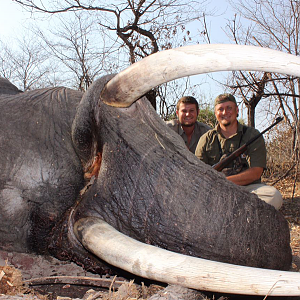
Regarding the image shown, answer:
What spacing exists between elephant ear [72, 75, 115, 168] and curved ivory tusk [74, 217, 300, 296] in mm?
523

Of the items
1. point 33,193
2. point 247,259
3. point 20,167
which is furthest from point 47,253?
point 247,259

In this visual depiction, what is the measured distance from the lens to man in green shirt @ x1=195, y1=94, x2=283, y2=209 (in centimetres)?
452

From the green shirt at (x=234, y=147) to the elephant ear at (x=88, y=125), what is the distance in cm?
289

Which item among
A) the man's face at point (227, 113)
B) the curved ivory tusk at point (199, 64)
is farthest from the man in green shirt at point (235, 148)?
the curved ivory tusk at point (199, 64)

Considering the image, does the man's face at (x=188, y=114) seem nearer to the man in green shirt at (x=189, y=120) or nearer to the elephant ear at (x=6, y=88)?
the man in green shirt at (x=189, y=120)

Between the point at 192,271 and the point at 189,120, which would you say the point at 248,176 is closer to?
the point at 189,120

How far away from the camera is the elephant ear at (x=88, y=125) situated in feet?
6.47

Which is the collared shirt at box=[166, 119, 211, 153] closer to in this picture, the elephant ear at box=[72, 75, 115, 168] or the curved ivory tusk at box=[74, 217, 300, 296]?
the elephant ear at box=[72, 75, 115, 168]

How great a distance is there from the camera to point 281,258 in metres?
1.76

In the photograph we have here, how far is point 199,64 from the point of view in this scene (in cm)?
152

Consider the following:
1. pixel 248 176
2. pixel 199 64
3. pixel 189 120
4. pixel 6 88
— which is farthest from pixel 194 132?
pixel 199 64

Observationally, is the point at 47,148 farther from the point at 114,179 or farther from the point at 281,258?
the point at 281,258

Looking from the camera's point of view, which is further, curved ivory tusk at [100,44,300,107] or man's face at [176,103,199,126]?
man's face at [176,103,199,126]

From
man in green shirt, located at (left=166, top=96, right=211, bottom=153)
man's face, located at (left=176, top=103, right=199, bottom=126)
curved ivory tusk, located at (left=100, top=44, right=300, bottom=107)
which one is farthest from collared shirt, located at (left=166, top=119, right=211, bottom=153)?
curved ivory tusk, located at (left=100, top=44, right=300, bottom=107)
